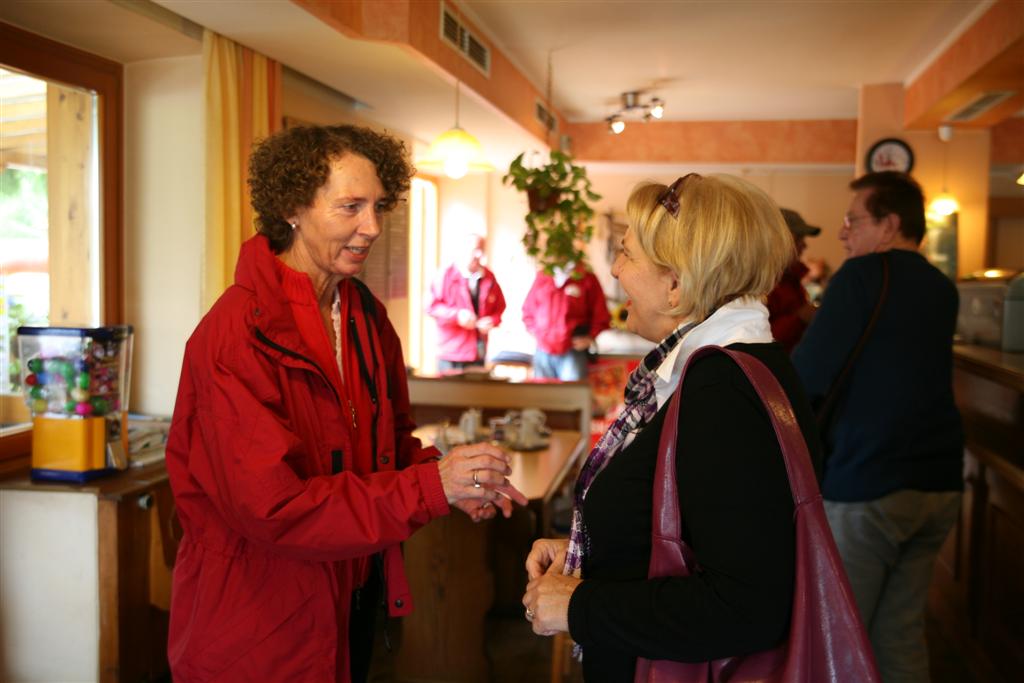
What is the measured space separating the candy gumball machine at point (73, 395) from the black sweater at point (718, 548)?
2062mm

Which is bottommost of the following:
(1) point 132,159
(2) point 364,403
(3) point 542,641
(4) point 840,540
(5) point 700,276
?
(3) point 542,641

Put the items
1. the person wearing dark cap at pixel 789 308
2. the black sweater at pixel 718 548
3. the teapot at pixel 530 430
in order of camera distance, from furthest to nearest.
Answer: the teapot at pixel 530 430
the person wearing dark cap at pixel 789 308
the black sweater at pixel 718 548

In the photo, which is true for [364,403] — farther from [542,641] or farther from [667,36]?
[667,36]

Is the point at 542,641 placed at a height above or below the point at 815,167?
below

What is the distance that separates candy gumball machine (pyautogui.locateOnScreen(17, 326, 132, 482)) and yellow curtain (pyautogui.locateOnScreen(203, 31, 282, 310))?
942 millimetres

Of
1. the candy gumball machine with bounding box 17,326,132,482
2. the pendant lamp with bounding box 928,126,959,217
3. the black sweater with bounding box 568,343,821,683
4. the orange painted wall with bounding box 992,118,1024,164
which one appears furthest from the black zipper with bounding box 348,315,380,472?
the orange painted wall with bounding box 992,118,1024,164

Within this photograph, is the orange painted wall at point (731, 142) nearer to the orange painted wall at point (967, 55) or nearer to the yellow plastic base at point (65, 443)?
the orange painted wall at point (967, 55)

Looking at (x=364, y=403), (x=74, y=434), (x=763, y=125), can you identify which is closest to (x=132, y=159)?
(x=74, y=434)

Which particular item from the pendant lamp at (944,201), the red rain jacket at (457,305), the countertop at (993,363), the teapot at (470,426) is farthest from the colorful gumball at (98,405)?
the pendant lamp at (944,201)

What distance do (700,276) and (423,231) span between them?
847 cm

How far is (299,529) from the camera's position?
1.50 meters

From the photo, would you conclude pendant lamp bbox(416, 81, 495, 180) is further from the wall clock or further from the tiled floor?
the wall clock

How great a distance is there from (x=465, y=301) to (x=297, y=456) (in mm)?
5832

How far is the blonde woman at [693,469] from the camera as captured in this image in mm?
1194
